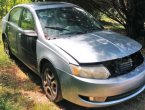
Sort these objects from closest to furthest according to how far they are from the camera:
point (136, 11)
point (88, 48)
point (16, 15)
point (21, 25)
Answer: point (88, 48) → point (21, 25) → point (16, 15) → point (136, 11)

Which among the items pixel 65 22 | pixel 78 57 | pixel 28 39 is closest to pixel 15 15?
pixel 28 39

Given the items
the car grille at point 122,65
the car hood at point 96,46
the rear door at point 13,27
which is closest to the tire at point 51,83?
the car hood at point 96,46

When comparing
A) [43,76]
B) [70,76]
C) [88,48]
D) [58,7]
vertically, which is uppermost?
[58,7]

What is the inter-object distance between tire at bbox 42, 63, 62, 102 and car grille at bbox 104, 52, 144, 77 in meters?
0.91

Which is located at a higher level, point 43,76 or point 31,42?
point 31,42

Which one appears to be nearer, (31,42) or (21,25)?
(31,42)

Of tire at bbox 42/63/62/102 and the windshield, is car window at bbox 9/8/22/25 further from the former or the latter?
tire at bbox 42/63/62/102

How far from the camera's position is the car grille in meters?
4.68

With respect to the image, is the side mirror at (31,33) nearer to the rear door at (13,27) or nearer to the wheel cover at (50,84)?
the wheel cover at (50,84)

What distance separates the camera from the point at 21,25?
6.59m

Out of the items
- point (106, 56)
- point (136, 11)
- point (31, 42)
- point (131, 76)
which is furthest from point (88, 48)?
point (136, 11)

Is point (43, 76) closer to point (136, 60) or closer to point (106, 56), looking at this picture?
point (106, 56)

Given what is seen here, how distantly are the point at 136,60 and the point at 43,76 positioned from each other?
171 cm

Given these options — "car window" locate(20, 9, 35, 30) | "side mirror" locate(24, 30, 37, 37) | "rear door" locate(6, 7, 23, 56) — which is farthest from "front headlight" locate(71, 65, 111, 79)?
"rear door" locate(6, 7, 23, 56)
